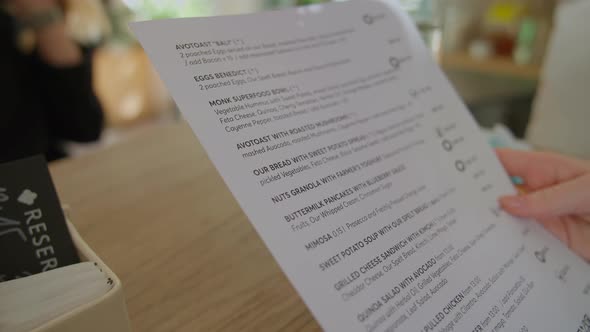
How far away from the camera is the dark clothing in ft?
3.25

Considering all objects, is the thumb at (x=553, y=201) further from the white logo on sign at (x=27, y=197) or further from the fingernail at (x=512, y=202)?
the white logo on sign at (x=27, y=197)

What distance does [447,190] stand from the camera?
39 cm

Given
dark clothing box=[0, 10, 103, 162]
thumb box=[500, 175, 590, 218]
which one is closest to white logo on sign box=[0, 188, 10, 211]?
thumb box=[500, 175, 590, 218]

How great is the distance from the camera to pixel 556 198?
1.45 ft

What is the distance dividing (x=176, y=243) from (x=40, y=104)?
0.89 metres

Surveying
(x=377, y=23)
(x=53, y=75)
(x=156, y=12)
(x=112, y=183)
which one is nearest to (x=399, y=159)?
(x=377, y=23)

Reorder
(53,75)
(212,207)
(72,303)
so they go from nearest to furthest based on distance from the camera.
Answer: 1. (72,303)
2. (212,207)
3. (53,75)

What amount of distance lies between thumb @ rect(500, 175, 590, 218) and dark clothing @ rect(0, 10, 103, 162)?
1.06 metres

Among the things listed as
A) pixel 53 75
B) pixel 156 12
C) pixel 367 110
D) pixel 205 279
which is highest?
pixel 156 12

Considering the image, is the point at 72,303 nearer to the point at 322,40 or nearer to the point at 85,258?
the point at 85,258

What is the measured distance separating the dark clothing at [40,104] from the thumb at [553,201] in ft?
3.48

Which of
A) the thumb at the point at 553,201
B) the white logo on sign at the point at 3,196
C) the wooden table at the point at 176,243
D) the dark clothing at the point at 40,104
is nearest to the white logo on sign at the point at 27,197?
the white logo on sign at the point at 3,196

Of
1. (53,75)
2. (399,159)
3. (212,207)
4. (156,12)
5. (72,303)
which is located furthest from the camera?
(156,12)

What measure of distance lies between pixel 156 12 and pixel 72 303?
3276 millimetres
